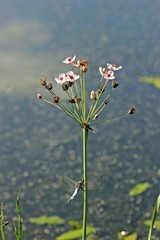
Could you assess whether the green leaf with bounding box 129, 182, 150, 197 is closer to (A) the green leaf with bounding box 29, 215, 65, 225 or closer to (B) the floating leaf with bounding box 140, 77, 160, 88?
(A) the green leaf with bounding box 29, 215, 65, 225

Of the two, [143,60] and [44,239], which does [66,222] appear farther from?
[143,60]

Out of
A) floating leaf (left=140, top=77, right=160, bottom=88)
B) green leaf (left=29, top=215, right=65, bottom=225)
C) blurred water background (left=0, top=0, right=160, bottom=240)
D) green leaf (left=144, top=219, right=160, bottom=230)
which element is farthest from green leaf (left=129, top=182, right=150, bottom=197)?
floating leaf (left=140, top=77, right=160, bottom=88)

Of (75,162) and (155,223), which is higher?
(75,162)

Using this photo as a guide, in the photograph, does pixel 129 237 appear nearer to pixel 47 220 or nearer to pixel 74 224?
pixel 74 224

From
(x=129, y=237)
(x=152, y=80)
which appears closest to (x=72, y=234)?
(x=129, y=237)

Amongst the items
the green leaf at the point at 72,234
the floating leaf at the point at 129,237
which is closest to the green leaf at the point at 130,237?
the floating leaf at the point at 129,237

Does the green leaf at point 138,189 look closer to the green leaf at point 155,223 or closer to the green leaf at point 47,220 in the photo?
the green leaf at point 155,223

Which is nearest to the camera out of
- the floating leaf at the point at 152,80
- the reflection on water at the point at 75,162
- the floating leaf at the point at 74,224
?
the floating leaf at the point at 74,224

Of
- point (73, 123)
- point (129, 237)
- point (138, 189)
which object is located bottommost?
point (129, 237)
